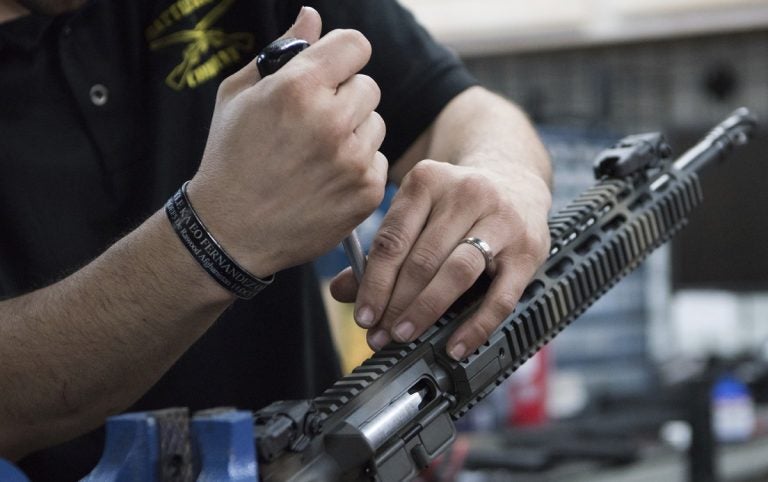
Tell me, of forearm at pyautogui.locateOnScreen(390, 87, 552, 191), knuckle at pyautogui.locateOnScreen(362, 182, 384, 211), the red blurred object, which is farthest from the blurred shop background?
knuckle at pyautogui.locateOnScreen(362, 182, 384, 211)

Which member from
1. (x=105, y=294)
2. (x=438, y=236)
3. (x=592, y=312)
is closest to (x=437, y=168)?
(x=438, y=236)

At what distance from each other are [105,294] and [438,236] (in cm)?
21

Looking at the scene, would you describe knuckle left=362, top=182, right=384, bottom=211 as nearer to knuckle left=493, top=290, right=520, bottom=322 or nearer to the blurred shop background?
knuckle left=493, top=290, right=520, bottom=322

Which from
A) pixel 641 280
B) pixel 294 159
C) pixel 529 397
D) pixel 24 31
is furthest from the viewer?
pixel 641 280

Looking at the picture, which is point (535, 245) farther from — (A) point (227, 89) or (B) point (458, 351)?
(A) point (227, 89)

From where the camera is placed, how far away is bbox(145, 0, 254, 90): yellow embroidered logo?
0.91 meters

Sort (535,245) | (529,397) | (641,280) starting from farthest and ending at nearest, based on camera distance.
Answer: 1. (641,280)
2. (529,397)
3. (535,245)

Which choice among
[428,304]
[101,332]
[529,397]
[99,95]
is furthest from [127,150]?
[529,397]

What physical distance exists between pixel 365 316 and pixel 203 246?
11 cm

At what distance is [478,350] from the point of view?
0.70 m

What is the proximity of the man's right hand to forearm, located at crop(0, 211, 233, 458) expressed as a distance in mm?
41

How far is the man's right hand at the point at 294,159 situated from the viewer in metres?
0.61

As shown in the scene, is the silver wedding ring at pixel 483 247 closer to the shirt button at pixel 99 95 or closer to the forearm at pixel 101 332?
the forearm at pixel 101 332

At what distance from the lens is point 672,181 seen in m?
0.89
